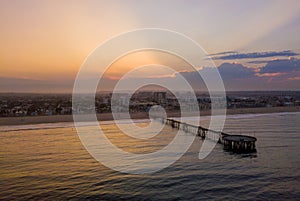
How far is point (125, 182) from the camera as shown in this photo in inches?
783

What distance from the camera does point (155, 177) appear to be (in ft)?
69.4

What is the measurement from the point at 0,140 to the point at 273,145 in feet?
115

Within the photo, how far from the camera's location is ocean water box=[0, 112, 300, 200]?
57.3 ft

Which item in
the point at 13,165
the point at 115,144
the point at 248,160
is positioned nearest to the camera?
the point at 13,165

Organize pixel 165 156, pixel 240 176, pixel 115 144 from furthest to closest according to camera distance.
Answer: pixel 115 144
pixel 165 156
pixel 240 176

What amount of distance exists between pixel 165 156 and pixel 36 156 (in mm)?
12917

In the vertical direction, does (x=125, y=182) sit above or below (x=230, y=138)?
below

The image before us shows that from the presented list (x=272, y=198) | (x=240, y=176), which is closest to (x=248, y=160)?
(x=240, y=176)

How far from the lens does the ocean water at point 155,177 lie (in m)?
17.5

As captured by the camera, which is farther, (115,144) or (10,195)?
(115,144)

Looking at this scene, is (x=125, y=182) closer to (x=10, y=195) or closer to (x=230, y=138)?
(x=10, y=195)

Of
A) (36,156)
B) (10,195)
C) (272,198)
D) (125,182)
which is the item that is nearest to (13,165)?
(36,156)

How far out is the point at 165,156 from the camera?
28.4 m

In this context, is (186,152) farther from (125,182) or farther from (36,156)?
(36,156)
